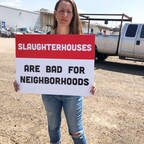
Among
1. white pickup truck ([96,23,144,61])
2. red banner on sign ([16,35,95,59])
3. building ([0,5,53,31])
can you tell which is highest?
red banner on sign ([16,35,95,59])

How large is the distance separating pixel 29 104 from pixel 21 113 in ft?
1.83

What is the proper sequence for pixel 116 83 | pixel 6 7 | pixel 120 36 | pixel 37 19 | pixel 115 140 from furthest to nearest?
pixel 37 19 → pixel 6 7 → pixel 120 36 → pixel 116 83 → pixel 115 140

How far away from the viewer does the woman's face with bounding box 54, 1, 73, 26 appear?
2.67 m

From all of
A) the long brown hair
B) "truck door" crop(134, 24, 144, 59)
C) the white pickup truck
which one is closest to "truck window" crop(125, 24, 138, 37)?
the white pickup truck

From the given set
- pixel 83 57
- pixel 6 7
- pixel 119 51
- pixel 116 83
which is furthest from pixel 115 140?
pixel 6 7

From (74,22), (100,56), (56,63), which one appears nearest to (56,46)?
(56,63)

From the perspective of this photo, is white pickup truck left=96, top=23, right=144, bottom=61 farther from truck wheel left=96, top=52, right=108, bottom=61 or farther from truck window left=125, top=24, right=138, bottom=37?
truck wheel left=96, top=52, right=108, bottom=61

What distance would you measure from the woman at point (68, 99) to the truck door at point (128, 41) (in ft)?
30.4

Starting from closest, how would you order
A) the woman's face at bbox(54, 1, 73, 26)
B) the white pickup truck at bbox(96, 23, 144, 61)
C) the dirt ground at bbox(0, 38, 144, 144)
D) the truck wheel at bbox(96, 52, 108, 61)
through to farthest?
the woman's face at bbox(54, 1, 73, 26) < the dirt ground at bbox(0, 38, 144, 144) < the white pickup truck at bbox(96, 23, 144, 61) < the truck wheel at bbox(96, 52, 108, 61)

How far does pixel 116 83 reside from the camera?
27.3 feet

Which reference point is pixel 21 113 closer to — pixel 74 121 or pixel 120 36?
pixel 74 121

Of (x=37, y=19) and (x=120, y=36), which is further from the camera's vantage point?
(x=37, y=19)

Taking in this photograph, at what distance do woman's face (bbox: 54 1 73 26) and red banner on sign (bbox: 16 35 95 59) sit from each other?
146 millimetres

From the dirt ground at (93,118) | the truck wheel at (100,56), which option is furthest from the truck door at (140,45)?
the dirt ground at (93,118)
